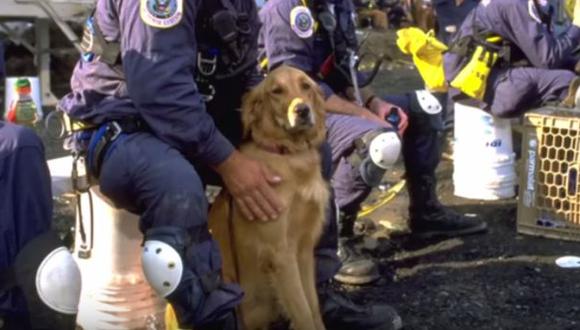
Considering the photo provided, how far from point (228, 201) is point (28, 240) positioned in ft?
3.02

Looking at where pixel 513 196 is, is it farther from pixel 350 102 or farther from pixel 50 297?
pixel 50 297

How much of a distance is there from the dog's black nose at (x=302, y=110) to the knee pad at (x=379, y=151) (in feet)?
3.30

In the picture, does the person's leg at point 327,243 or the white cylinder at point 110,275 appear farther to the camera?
the person's leg at point 327,243

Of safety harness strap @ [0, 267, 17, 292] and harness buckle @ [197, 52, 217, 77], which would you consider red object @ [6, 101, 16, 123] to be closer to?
harness buckle @ [197, 52, 217, 77]

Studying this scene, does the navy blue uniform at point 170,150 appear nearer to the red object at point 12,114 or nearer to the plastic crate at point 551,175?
the plastic crate at point 551,175

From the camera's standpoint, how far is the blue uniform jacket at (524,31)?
6.36 metres

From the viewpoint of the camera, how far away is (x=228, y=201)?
402 cm

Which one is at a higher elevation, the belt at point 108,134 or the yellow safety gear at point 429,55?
the belt at point 108,134

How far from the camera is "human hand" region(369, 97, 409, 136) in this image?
5.45 m

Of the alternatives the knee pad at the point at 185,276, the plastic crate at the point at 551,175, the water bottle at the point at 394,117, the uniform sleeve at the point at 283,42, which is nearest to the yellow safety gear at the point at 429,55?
the plastic crate at the point at 551,175

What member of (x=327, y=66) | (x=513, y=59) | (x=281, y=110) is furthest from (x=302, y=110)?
(x=513, y=59)

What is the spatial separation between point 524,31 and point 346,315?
8.96 ft

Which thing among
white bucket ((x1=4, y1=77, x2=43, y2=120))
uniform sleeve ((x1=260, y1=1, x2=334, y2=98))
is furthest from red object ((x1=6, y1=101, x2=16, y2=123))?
uniform sleeve ((x1=260, y1=1, x2=334, y2=98))

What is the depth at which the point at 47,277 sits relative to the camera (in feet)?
10.6
